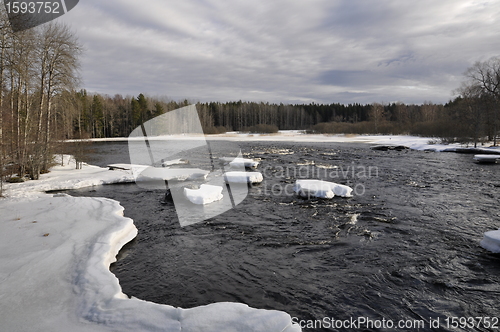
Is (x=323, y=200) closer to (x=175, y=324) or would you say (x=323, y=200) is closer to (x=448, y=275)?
(x=448, y=275)

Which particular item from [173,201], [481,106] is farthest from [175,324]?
[481,106]

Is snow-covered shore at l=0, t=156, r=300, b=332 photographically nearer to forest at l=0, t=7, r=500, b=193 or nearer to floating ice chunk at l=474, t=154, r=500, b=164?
forest at l=0, t=7, r=500, b=193

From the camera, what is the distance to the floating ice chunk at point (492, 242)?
638 centimetres

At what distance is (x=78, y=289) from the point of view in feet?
14.8

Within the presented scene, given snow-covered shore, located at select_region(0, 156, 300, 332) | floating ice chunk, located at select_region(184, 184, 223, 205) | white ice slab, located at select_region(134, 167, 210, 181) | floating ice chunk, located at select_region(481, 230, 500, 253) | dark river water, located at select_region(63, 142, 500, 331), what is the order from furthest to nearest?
white ice slab, located at select_region(134, 167, 210, 181) → floating ice chunk, located at select_region(184, 184, 223, 205) → floating ice chunk, located at select_region(481, 230, 500, 253) → dark river water, located at select_region(63, 142, 500, 331) → snow-covered shore, located at select_region(0, 156, 300, 332)

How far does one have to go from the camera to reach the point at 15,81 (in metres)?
16.3

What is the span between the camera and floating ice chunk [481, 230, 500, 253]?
6375 millimetres

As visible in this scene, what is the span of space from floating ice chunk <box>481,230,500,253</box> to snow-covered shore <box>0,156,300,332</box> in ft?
18.8

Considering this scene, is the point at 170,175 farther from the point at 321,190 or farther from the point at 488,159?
the point at 488,159

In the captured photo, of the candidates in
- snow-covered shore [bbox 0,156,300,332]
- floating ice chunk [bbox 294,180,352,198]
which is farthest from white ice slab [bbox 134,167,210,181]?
snow-covered shore [bbox 0,156,300,332]

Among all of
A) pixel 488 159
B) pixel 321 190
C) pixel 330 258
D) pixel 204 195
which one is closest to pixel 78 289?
pixel 330 258

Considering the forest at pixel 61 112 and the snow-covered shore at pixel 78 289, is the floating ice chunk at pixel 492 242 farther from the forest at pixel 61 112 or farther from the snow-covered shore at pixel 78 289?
the forest at pixel 61 112

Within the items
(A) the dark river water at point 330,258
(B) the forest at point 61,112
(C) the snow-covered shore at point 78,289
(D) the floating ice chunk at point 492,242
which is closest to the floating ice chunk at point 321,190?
(A) the dark river water at point 330,258

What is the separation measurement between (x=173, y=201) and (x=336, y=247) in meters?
6.82
